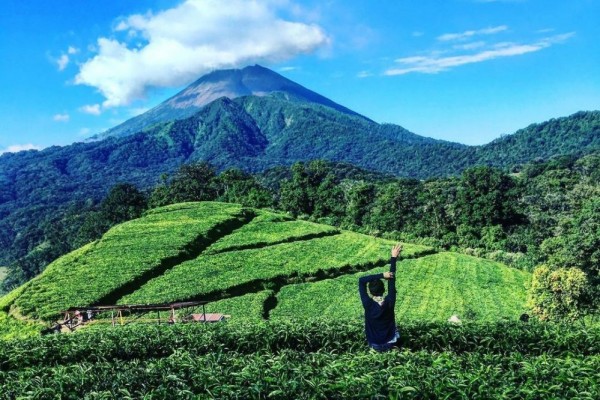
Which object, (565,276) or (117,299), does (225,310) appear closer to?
(117,299)

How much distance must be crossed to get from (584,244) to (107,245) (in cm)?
3830

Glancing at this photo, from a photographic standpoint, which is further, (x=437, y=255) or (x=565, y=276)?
(x=437, y=255)

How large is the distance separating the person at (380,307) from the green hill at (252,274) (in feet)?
72.0

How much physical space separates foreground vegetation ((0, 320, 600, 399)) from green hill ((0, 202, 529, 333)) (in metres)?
18.7

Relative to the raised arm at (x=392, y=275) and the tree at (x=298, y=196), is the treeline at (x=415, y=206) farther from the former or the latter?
the raised arm at (x=392, y=275)

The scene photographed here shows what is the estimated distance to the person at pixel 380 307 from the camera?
941 cm

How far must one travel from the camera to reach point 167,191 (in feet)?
287

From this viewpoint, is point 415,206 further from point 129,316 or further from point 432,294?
point 129,316

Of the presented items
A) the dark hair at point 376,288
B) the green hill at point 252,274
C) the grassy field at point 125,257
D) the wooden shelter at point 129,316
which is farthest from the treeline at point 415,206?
the dark hair at point 376,288

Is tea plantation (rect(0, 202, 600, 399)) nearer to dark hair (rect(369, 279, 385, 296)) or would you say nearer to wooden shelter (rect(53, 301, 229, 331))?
dark hair (rect(369, 279, 385, 296))

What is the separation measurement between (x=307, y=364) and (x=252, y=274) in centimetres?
3030

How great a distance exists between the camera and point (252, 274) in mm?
39344

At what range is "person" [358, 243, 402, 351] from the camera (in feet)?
30.9

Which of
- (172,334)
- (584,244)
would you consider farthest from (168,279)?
(584,244)
